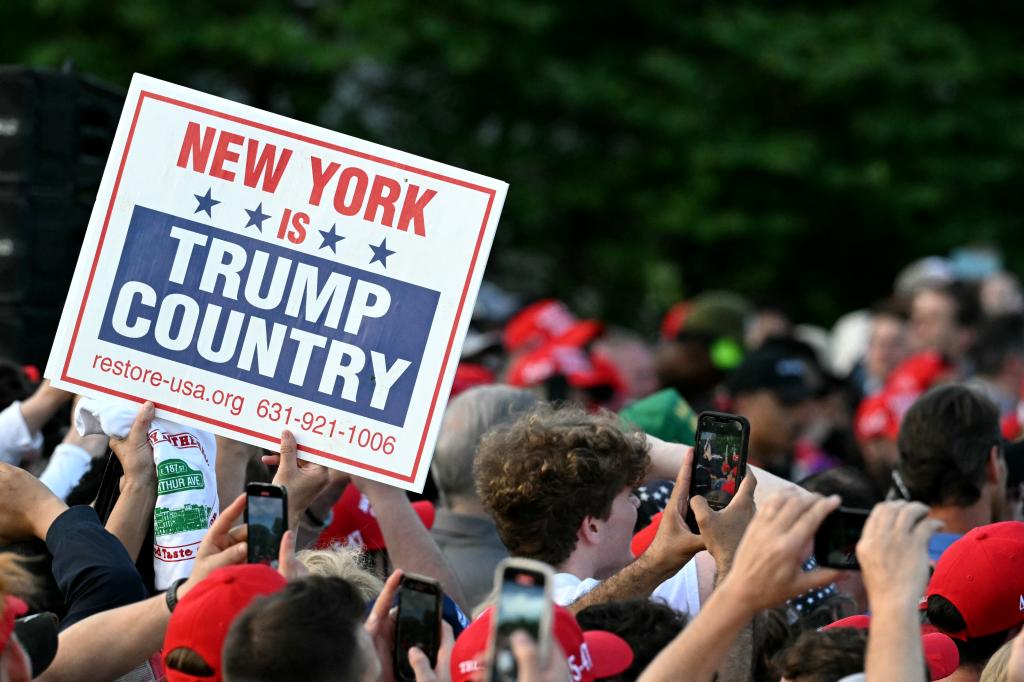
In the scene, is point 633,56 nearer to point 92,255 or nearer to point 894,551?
point 92,255

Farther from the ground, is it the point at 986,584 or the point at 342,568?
the point at 986,584

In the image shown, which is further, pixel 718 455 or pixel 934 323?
pixel 934 323

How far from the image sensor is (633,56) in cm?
1322

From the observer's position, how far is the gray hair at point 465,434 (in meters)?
4.96

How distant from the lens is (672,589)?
12.7ft

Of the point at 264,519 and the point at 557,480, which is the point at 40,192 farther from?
the point at 264,519

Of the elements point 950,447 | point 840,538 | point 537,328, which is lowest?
point 840,538

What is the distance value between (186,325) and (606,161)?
9813mm

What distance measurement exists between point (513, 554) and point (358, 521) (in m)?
1.13

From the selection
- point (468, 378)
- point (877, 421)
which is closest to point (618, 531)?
point (468, 378)

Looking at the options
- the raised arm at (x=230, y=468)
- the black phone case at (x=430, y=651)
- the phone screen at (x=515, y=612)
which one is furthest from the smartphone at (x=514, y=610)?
the raised arm at (x=230, y=468)

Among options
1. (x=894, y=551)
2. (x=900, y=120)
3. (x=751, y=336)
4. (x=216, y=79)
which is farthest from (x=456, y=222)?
(x=216, y=79)

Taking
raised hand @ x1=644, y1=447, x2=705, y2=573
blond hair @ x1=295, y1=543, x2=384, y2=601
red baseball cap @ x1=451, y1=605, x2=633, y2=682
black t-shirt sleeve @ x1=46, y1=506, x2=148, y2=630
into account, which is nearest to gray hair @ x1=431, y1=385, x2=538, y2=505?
blond hair @ x1=295, y1=543, x2=384, y2=601


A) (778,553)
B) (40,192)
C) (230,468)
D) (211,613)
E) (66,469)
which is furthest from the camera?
(40,192)
